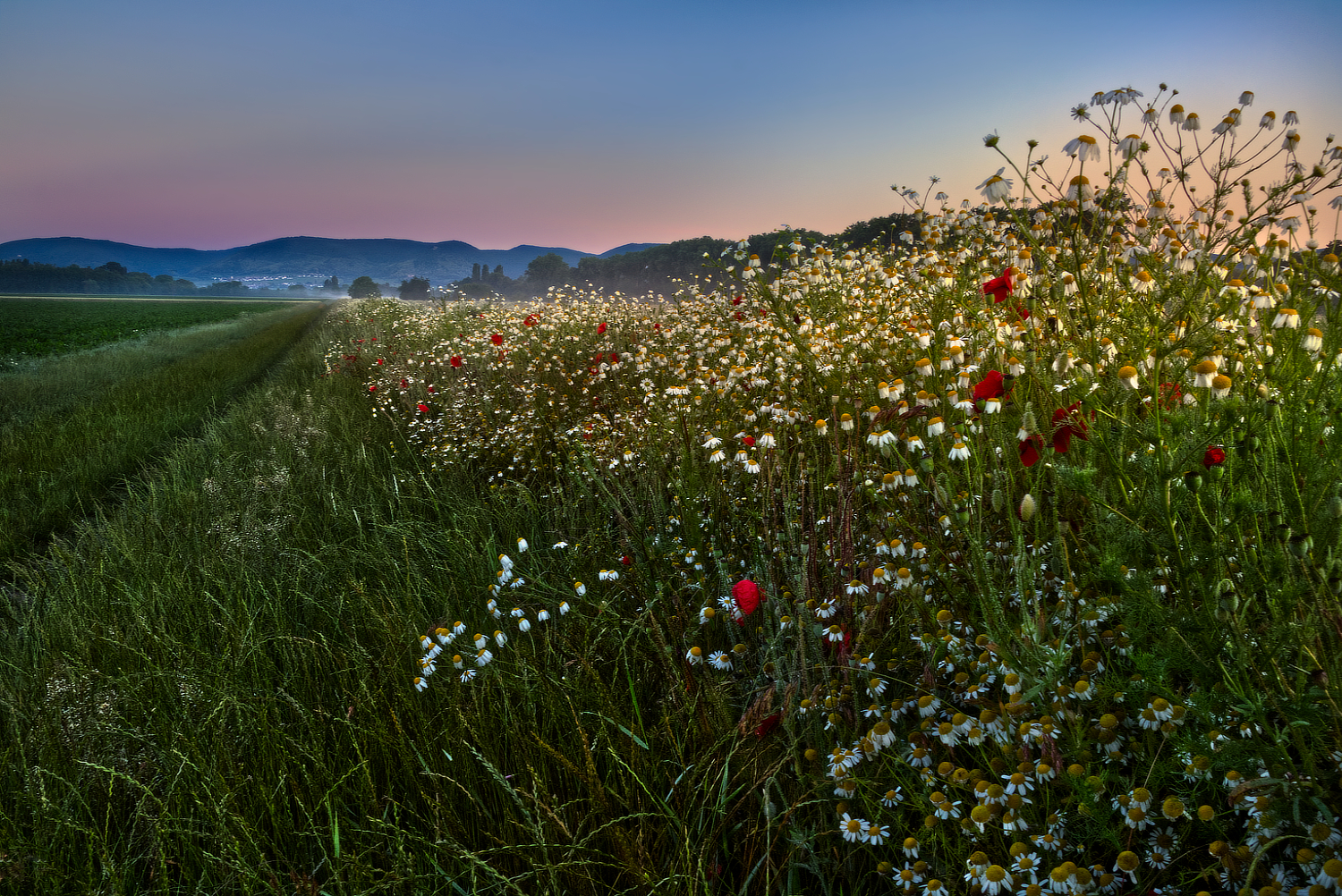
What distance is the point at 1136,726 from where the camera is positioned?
55.6 inches

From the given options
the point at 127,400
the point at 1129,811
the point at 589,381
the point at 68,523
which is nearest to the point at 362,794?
the point at 1129,811

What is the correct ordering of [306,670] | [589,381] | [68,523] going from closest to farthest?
[306,670], [68,523], [589,381]

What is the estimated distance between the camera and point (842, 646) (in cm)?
181

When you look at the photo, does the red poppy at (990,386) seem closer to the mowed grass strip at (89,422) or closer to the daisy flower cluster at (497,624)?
the daisy flower cluster at (497,624)

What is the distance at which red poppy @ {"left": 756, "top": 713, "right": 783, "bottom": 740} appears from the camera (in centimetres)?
167

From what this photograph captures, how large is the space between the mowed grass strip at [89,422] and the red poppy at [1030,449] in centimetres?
586

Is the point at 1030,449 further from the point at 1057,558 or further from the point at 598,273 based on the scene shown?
the point at 598,273

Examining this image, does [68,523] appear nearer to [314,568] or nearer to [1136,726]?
[314,568]

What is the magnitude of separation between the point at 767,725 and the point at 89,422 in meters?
8.65

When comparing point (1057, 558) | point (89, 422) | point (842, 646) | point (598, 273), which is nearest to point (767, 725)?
point (842, 646)

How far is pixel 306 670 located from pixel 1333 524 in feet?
8.88

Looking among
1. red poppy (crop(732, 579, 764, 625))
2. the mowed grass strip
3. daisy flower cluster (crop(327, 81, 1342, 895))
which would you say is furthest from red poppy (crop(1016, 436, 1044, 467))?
the mowed grass strip

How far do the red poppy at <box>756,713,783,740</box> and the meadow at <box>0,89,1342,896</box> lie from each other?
2 centimetres

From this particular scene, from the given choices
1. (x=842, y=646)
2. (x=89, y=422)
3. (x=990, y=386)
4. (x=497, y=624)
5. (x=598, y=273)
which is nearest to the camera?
(x=990, y=386)
